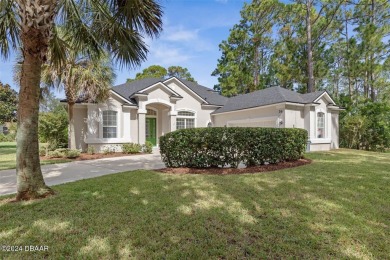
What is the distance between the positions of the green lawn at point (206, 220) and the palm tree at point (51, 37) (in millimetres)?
1064

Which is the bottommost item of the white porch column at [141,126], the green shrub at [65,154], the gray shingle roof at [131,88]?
the green shrub at [65,154]

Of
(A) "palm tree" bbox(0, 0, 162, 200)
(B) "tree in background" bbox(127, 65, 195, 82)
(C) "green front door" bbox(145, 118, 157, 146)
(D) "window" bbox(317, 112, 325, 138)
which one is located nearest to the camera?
(A) "palm tree" bbox(0, 0, 162, 200)

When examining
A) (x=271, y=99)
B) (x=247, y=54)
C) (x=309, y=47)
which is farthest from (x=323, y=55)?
(x=271, y=99)

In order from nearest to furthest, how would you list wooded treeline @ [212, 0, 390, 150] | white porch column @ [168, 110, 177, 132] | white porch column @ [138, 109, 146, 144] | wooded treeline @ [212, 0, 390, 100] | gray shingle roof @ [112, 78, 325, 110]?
gray shingle roof @ [112, 78, 325, 110] < white porch column @ [138, 109, 146, 144] < white porch column @ [168, 110, 177, 132] < wooded treeline @ [212, 0, 390, 150] < wooded treeline @ [212, 0, 390, 100]

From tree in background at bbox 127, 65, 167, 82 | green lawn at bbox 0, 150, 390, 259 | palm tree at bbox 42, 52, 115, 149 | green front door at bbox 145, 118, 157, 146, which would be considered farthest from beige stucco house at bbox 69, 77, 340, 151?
tree in background at bbox 127, 65, 167, 82

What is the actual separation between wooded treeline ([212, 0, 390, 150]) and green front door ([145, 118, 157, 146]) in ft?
49.8

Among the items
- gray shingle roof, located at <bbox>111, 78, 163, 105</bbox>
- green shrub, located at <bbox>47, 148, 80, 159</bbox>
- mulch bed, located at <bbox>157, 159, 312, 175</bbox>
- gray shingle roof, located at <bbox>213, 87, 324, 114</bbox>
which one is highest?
gray shingle roof, located at <bbox>111, 78, 163, 105</bbox>

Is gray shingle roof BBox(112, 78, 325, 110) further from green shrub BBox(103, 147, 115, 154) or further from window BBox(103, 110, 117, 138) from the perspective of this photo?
green shrub BBox(103, 147, 115, 154)

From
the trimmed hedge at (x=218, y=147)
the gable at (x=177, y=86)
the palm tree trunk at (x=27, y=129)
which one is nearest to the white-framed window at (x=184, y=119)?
the gable at (x=177, y=86)

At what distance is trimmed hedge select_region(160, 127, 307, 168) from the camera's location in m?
8.74

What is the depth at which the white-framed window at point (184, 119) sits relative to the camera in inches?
797

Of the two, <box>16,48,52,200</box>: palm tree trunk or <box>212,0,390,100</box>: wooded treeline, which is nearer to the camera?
<box>16,48,52,200</box>: palm tree trunk

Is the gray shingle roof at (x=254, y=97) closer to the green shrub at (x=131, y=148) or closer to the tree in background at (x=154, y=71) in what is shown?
the green shrub at (x=131, y=148)

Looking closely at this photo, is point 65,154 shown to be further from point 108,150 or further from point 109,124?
point 109,124
